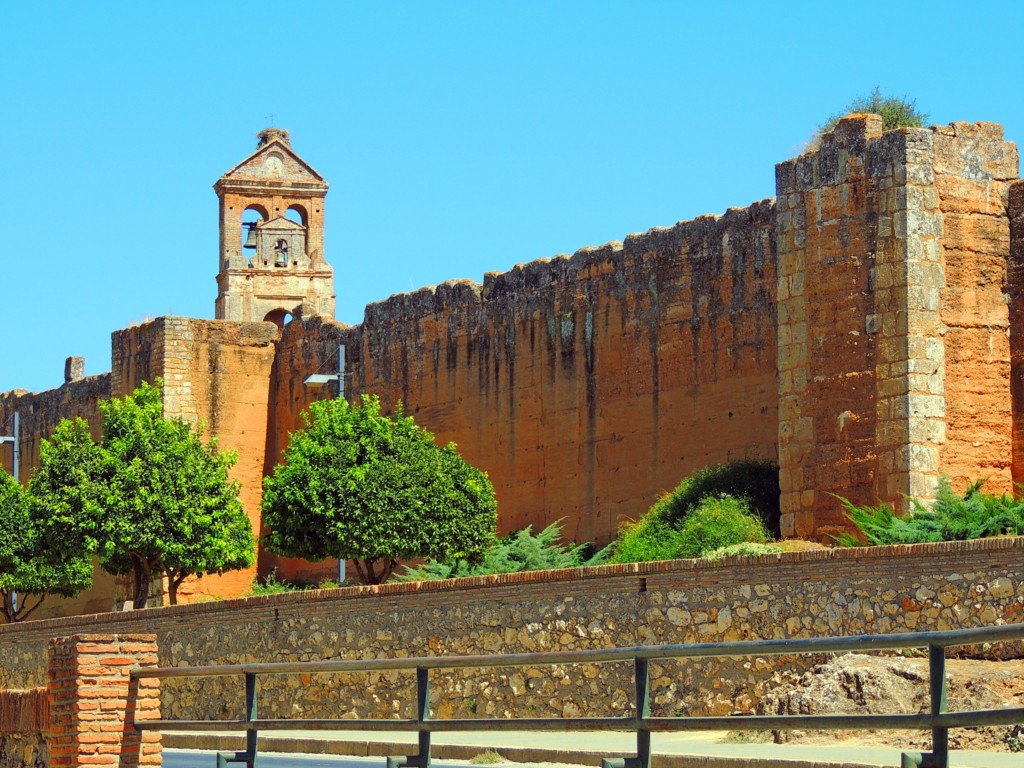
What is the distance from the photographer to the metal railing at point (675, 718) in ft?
24.3

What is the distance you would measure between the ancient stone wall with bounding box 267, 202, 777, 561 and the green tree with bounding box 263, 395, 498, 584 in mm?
1879

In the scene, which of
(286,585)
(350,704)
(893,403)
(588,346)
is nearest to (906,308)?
(893,403)

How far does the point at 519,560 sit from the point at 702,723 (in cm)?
1851

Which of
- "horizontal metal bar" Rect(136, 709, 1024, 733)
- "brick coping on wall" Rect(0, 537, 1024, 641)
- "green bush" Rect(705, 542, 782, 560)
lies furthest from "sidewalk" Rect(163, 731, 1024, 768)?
"green bush" Rect(705, 542, 782, 560)

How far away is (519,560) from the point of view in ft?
88.2

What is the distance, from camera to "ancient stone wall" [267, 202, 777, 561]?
26.9m

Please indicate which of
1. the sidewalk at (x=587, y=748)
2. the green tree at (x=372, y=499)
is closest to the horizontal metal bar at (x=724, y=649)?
the sidewalk at (x=587, y=748)

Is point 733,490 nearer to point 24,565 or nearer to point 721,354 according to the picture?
point 721,354

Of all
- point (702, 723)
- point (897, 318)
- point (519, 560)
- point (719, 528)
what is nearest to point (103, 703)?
point (702, 723)

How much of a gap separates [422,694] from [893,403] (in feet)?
40.8

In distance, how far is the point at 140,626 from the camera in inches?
938

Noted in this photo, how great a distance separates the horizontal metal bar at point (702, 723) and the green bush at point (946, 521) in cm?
835

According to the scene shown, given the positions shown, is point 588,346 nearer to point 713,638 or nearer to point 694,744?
point 713,638

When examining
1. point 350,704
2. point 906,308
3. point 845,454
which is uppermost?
point 906,308
